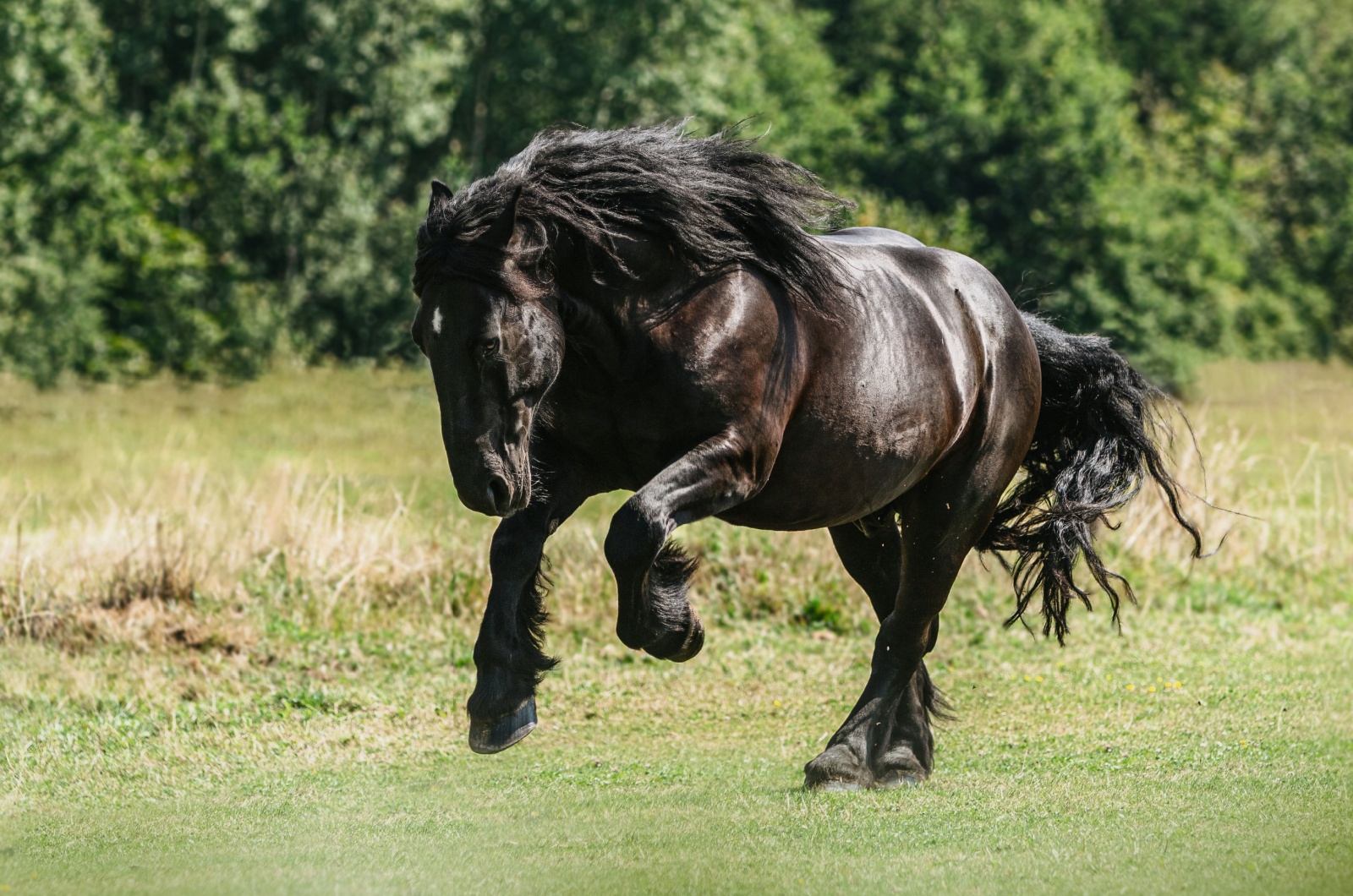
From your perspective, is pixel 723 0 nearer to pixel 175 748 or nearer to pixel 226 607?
pixel 226 607

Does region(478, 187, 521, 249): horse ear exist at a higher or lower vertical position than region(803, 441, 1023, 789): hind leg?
higher

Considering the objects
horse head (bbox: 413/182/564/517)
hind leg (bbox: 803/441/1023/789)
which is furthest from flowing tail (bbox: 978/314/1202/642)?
horse head (bbox: 413/182/564/517)

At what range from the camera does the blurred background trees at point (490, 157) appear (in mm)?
31844

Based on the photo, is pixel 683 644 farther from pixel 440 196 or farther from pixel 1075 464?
pixel 1075 464

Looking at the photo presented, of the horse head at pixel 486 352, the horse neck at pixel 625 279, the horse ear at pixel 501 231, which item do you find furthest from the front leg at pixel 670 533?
the horse ear at pixel 501 231

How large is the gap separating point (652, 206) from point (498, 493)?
119cm

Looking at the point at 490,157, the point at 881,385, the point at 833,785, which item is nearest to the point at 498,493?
the point at 881,385

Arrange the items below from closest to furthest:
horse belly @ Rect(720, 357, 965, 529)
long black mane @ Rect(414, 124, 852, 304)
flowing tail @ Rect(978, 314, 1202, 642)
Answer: long black mane @ Rect(414, 124, 852, 304)
horse belly @ Rect(720, 357, 965, 529)
flowing tail @ Rect(978, 314, 1202, 642)

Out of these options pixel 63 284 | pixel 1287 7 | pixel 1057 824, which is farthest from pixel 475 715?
pixel 1287 7

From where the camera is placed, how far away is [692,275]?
17.9 ft

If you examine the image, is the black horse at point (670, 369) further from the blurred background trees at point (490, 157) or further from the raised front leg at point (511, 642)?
the blurred background trees at point (490, 157)

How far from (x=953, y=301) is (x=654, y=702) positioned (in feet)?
10.7

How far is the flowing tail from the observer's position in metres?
7.54

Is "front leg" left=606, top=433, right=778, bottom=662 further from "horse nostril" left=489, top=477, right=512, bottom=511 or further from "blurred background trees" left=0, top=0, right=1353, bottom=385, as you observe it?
"blurred background trees" left=0, top=0, right=1353, bottom=385
